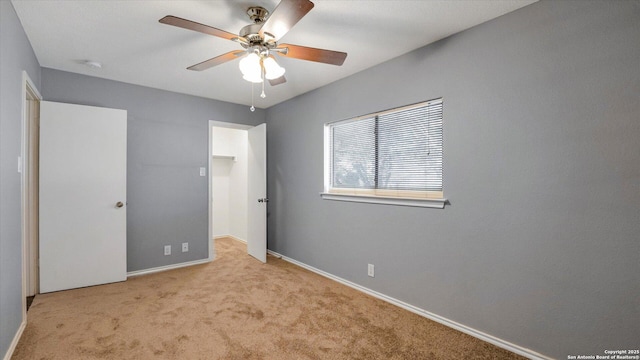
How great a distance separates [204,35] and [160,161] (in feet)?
6.82

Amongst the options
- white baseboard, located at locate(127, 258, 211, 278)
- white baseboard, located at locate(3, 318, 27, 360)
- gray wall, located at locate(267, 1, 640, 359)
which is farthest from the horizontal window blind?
white baseboard, located at locate(3, 318, 27, 360)

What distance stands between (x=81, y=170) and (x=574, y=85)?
4.45m

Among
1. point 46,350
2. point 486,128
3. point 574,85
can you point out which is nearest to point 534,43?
point 574,85

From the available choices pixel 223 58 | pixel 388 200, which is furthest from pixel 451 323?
pixel 223 58

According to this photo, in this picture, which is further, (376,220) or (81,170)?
(81,170)

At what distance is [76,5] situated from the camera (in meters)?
1.91

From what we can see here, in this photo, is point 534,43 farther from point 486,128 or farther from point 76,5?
point 76,5

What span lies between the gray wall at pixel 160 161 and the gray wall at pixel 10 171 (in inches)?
43.8

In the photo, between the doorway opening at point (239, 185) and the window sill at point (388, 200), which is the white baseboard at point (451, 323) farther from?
the doorway opening at point (239, 185)

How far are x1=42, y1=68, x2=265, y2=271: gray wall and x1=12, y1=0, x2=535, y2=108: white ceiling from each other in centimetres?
29

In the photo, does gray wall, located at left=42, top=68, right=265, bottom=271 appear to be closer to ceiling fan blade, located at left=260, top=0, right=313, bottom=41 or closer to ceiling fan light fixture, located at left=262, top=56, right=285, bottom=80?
ceiling fan light fixture, located at left=262, top=56, right=285, bottom=80

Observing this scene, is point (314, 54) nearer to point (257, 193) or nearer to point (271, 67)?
point (271, 67)

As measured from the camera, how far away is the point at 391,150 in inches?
110

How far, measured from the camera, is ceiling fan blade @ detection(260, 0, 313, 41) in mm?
1391
